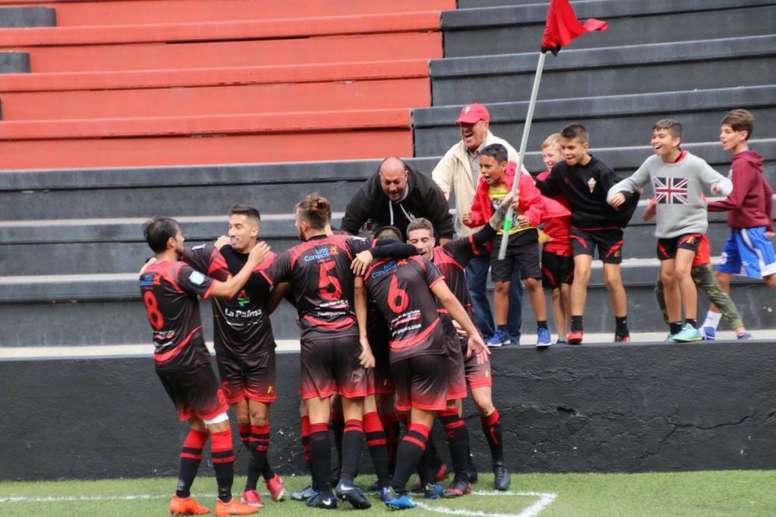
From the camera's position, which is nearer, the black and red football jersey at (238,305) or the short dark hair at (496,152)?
the black and red football jersey at (238,305)

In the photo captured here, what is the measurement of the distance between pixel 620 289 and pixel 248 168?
4.62 meters

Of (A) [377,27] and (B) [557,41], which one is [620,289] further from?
(A) [377,27]

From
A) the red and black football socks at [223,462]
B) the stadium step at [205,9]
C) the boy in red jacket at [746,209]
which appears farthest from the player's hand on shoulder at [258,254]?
the stadium step at [205,9]

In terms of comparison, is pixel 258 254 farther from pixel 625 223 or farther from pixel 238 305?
pixel 625 223

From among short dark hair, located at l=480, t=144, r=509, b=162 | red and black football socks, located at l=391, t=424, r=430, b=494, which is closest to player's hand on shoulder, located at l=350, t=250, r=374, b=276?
red and black football socks, located at l=391, t=424, r=430, b=494

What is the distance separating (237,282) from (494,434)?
1.93 m

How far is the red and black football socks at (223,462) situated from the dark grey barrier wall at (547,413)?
0.98 metres

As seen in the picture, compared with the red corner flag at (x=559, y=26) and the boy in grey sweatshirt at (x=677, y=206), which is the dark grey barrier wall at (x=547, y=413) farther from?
the red corner flag at (x=559, y=26)

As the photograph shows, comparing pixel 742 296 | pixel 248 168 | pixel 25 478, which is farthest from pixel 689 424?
pixel 248 168

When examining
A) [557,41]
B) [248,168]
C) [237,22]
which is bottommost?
[248,168]

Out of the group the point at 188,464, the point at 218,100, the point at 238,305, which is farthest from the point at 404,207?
the point at 218,100

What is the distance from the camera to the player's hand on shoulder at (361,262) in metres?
7.09

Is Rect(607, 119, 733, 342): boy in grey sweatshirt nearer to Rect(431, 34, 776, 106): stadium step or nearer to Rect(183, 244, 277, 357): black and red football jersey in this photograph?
Rect(183, 244, 277, 357): black and red football jersey

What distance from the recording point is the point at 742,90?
11.2 metres
